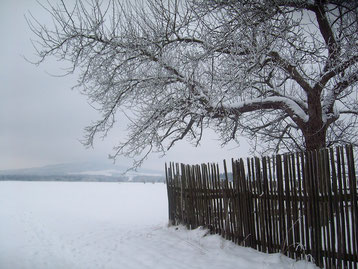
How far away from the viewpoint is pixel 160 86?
753 cm

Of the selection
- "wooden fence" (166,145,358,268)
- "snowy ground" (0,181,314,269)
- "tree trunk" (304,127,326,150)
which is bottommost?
"snowy ground" (0,181,314,269)

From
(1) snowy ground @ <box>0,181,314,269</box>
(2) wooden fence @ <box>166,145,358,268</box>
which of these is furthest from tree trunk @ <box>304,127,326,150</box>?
(1) snowy ground @ <box>0,181,314,269</box>

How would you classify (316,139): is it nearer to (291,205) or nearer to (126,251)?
(291,205)

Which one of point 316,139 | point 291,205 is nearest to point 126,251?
point 291,205

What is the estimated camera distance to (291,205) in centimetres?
482

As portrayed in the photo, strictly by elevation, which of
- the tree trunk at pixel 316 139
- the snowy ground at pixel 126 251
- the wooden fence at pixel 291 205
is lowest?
the snowy ground at pixel 126 251

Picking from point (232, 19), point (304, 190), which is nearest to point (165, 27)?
point (232, 19)

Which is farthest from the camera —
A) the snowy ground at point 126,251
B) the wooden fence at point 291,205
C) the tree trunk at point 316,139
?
the tree trunk at point 316,139

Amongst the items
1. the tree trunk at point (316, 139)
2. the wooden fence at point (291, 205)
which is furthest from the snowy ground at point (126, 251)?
the tree trunk at point (316, 139)

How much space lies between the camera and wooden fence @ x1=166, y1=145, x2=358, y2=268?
414 cm

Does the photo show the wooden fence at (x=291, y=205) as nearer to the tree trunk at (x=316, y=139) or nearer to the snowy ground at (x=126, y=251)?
the snowy ground at (x=126, y=251)

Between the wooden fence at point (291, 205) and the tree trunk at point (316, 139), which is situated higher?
the tree trunk at point (316, 139)

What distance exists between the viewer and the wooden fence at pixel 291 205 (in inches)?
163

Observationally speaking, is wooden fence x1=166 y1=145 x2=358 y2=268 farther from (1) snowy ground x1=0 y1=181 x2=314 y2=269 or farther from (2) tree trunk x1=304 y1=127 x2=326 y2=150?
(2) tree trunk x1=304 y1=127 x2=326 y2=150
